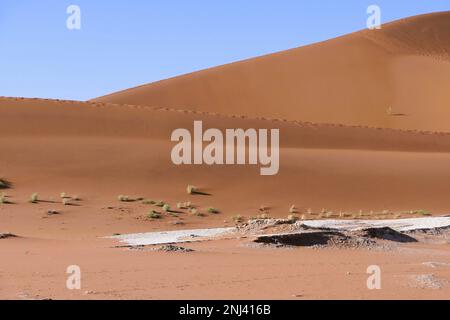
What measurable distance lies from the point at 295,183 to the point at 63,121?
13.9 meters

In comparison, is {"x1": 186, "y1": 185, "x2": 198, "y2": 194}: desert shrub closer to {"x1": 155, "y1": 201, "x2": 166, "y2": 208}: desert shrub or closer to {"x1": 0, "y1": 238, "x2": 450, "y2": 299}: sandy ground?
{"x1": 155, "y1": 201, "x2": 166, "y2": 208}: desert shrub

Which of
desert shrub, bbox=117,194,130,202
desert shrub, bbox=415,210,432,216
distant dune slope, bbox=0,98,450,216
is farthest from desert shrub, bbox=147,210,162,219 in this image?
desert shrub, bbox=415,210,432,216

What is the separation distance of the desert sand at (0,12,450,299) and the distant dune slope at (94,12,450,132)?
198 mm

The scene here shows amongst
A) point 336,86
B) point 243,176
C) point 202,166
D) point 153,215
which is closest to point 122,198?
point 153,215

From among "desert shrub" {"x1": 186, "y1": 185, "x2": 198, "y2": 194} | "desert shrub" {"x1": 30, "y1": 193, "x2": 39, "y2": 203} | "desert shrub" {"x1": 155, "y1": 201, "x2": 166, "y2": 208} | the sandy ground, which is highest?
"desert shrub" {"x1": 186, "y1": 185, "x2": 198, "y2": 194}

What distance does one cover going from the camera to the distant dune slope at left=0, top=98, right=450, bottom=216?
27750 millimetres

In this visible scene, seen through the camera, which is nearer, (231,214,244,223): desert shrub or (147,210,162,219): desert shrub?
(147,210,162,219): desert shrub

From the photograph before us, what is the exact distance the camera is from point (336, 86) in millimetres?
64750

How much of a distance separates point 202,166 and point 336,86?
3619 centimetres

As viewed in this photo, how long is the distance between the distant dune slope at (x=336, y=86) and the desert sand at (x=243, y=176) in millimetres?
198

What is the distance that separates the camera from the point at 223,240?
51.2ft

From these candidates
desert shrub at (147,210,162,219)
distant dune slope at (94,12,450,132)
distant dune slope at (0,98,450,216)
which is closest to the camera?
→ desert shrub at (147,210,162,219)

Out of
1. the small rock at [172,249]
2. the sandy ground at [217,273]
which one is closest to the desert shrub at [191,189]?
the sandy ground at [217,273]
